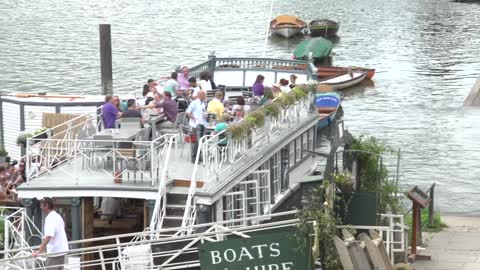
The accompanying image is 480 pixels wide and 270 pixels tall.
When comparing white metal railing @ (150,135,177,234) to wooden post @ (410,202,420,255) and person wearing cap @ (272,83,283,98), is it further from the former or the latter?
person wearing cap @ (272,83,283,98)

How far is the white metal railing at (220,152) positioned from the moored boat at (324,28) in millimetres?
61411

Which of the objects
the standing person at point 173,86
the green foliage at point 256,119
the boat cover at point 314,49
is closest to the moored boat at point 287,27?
the boat cover at point 314,49

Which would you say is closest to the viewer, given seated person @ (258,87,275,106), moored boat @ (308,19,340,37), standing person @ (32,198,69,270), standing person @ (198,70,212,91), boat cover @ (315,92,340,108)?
standing person @ (32,198,69,270)

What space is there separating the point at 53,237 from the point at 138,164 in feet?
9.08

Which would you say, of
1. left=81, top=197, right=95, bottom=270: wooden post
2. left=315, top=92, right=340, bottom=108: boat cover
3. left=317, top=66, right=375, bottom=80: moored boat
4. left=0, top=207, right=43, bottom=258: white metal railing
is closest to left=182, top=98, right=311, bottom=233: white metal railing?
left=81, top=197, right=95, bottom=270: wooden post

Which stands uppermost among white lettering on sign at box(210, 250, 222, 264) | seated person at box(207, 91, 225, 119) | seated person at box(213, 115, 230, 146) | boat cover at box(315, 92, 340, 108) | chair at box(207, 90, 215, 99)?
seated person at box(207, 91, 225, 119)

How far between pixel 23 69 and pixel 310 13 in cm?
4343

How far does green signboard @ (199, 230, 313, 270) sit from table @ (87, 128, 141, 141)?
4.65 m

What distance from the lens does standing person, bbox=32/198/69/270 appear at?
18.6 metres

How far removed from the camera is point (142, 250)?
62.2 ft

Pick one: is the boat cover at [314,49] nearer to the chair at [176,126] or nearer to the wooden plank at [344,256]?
the chair at [176,126]

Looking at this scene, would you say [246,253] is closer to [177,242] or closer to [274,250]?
[274,250]

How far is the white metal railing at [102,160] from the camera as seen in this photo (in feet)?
68.8

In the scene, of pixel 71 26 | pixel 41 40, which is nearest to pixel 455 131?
pixel 41 40
